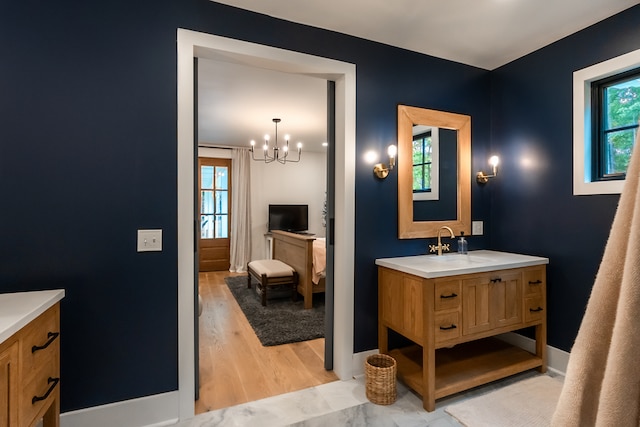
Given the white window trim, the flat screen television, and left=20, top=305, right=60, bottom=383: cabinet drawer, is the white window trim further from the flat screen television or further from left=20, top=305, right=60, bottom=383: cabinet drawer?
the flat screen television

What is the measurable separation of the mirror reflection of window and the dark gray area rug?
1.73 m

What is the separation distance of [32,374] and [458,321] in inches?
87.4

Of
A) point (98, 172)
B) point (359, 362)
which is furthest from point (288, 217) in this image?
point (98, 172)

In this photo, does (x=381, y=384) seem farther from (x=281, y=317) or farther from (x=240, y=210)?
(x=240, y=210)

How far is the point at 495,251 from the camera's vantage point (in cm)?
295

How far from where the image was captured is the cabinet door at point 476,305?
209 centimetres

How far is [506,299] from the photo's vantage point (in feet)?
7.42

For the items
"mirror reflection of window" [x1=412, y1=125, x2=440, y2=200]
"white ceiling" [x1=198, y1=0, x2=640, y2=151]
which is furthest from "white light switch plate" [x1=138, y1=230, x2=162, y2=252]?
"mirror reflection of window" [x1=412, y1=125, x2=440, y2=200]

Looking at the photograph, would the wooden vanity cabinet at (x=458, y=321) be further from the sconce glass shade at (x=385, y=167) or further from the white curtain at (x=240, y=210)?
the white curtain at (x=240, y=210)

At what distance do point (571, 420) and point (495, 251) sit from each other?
277cm

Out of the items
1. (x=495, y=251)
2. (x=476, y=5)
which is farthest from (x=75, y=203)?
(x=495, y=251)

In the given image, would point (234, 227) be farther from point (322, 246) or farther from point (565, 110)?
point (565, 110)

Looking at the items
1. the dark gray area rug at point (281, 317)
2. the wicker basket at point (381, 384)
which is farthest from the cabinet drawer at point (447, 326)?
the dark gray area rug at point (281, 317)

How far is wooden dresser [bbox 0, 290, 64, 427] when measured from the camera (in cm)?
113
